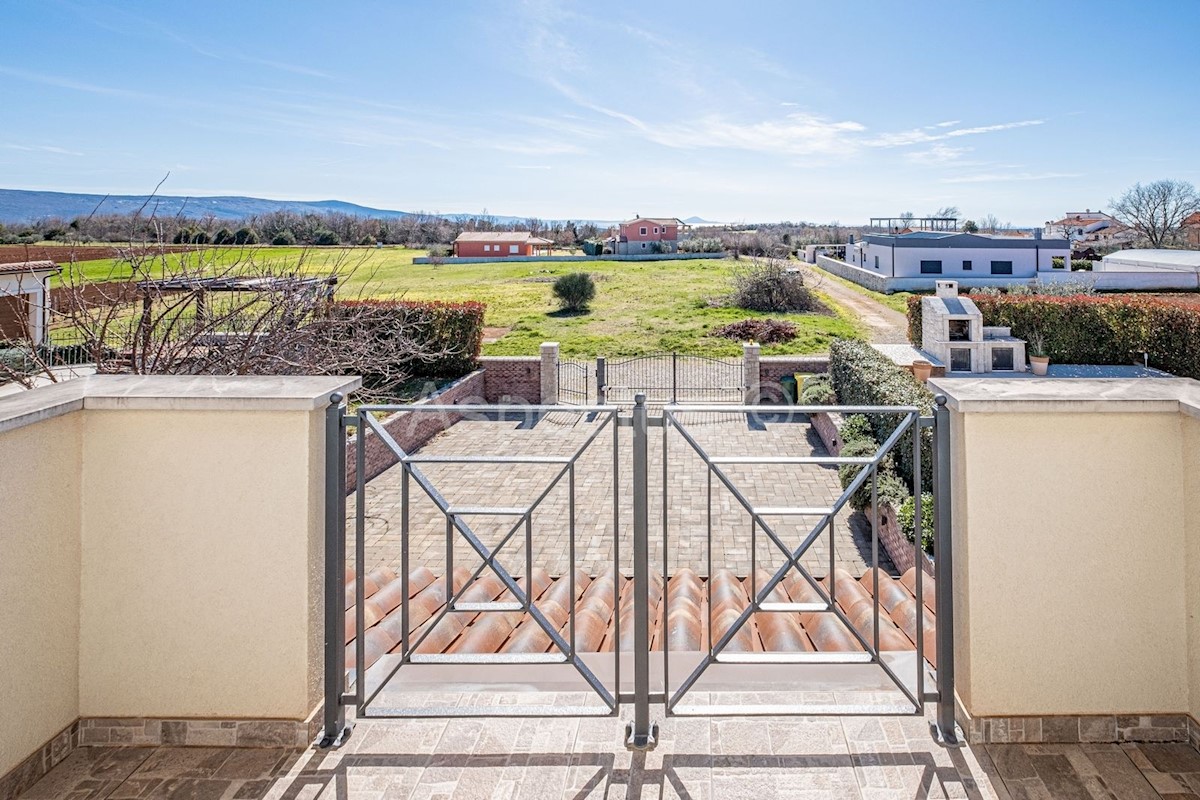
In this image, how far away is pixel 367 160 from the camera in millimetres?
43375

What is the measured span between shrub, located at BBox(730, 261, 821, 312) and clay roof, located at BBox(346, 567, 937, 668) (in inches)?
873

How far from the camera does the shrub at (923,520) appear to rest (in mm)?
6230

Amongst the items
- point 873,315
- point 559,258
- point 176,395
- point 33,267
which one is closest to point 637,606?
point 176,395

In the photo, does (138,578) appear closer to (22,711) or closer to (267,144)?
(22,711)

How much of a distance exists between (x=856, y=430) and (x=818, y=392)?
3904mm

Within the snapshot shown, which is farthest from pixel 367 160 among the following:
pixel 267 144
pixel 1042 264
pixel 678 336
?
pixel 1042 264

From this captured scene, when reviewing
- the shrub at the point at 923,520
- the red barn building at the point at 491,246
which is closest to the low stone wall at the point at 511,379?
the shrub at the point at 923,520

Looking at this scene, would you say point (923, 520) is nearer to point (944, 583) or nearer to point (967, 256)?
point (944, 583)

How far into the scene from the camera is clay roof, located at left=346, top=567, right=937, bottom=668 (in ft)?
10.1

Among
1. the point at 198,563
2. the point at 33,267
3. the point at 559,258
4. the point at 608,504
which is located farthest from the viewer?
the point at 559,258

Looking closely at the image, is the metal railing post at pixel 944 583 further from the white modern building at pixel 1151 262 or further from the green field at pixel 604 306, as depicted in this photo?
the white modern building at pixel 1151 262

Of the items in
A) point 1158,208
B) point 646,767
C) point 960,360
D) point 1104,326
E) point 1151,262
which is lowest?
point 646,767

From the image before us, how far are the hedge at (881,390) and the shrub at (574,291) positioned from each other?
12798mm

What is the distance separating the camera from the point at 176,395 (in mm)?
2086
